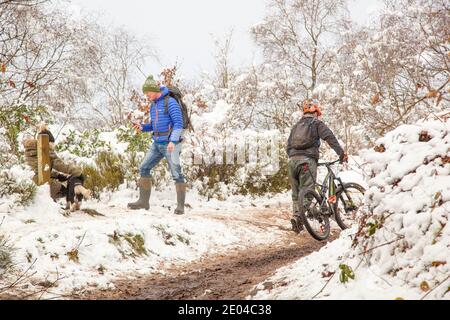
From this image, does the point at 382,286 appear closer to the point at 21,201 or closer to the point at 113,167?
the point at 21,201

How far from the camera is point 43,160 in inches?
269

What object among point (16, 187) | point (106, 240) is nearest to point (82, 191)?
point (16, 187)

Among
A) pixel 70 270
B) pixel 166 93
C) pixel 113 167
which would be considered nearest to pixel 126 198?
pixel 113 167

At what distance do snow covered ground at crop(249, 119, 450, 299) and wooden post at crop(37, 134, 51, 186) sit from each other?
4.22m

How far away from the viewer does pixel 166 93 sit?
302 inches

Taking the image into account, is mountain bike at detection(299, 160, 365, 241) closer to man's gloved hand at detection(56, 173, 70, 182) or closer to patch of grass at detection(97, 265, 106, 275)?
patch of grass at detection(97, 265, 106, 275)

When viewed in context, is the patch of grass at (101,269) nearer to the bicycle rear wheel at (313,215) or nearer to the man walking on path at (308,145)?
the bicycle rear wheel at (313,215)

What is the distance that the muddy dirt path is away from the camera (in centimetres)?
416

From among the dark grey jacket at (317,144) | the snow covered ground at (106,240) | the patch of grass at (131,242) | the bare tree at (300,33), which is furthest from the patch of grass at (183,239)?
the bare tree at (300,33)

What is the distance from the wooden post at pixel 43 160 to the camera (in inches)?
268

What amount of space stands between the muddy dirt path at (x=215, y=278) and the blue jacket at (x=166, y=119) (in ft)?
7.39

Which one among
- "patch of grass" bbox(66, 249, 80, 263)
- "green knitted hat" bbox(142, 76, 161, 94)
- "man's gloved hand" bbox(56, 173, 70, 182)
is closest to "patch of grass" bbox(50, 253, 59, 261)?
"patch of grass" bbox(66, 249, 80, 263)

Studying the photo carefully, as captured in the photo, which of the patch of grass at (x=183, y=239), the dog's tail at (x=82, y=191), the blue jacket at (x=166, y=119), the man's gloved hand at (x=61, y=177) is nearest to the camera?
the patch of grass at (x=183, y=239)
